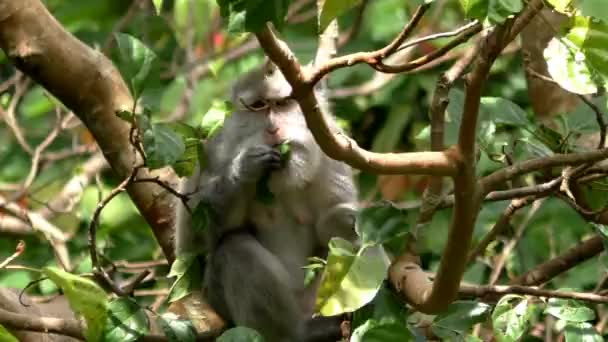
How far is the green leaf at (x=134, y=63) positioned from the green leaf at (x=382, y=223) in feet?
1.90

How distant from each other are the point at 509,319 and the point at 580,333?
22cm

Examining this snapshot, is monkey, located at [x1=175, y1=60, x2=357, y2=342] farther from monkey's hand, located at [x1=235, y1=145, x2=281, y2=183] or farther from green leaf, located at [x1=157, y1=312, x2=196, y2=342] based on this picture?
green leaf, located at [x1=157, y1=312, x2=196, y2=342]

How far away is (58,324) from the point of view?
92.9 inches

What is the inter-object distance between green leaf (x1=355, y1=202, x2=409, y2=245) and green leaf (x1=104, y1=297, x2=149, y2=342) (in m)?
0.52

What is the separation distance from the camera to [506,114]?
9.39 ft


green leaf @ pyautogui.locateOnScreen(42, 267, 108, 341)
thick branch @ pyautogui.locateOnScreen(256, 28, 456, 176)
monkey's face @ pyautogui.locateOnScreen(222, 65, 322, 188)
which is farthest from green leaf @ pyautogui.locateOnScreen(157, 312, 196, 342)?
monkey's face @ pyautogui.locateOnScreen(222, 65, 322, 188)

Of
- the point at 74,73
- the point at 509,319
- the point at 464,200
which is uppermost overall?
the point at 74,73

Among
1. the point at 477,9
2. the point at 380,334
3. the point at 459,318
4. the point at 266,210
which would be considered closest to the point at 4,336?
the point at 380,334

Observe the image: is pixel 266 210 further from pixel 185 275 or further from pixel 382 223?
pixel 382 223

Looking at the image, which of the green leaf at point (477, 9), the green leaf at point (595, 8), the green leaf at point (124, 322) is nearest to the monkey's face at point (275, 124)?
the green leaf at point (124, 322)

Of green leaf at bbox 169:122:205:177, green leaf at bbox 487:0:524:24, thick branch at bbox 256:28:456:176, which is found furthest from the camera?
green leaf at bbox 169:122:205:177

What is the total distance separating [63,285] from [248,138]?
1316 millimetres

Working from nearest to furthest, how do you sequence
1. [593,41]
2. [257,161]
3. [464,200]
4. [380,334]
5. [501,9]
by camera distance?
1. [501,9]
2. [593,41]
3. [464,200]
4. [380,334]
5. [257,161]

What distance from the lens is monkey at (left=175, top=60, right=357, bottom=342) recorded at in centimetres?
336
